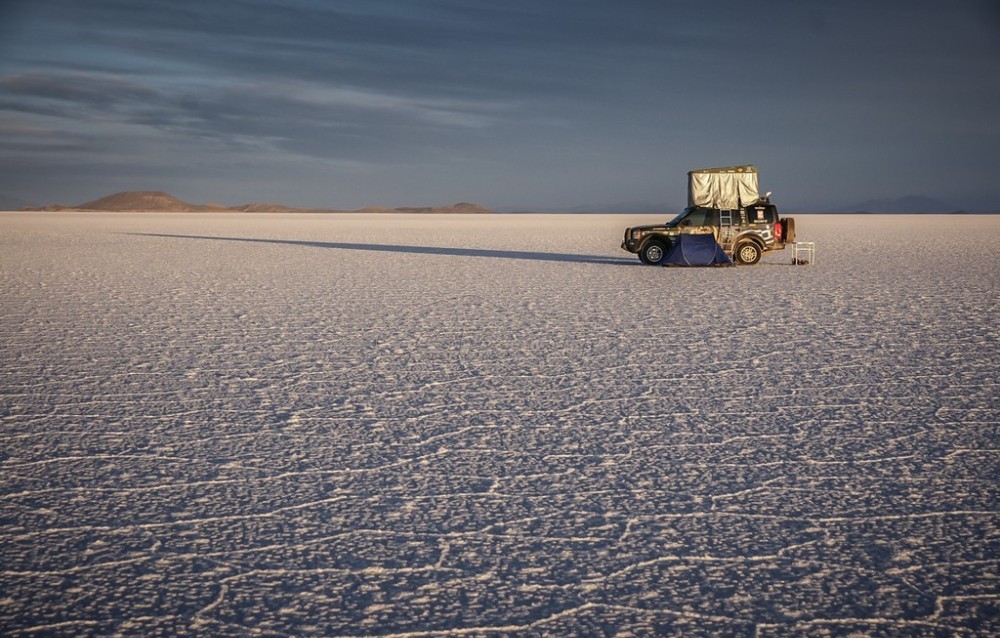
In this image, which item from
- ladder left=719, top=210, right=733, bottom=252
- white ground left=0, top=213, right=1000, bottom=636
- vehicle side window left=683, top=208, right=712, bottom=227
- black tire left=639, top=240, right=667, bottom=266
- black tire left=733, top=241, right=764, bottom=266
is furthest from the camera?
black tire left=639, top=240, right=667, bottom=266

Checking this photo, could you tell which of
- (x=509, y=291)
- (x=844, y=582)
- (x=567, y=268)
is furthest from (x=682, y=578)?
(x=567, y=268)

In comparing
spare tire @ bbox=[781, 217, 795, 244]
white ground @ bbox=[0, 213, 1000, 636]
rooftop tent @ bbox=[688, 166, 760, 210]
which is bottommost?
white ground @ bbox=[0, 213, 1000, 636]

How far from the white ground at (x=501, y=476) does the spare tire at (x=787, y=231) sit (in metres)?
9.23

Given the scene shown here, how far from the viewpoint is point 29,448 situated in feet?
18.7

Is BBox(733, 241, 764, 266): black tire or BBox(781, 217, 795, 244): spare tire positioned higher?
BBox(781, 217, 795, 244): spare tire

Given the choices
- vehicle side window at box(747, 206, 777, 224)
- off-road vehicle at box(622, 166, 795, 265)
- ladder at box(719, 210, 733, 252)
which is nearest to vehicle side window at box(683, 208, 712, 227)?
off-road vehicle at box(622, 166, 795, 265)

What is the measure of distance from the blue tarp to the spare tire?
1571 mm

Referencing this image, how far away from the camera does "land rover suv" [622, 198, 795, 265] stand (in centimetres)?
2047

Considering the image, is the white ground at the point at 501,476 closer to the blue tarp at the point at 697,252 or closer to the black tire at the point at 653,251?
the blue tarp at the point at 697,252

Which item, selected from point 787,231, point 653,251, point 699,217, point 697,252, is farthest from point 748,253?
point 653,251

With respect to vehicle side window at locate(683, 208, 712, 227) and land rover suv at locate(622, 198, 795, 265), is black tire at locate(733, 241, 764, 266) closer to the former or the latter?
land rover suv at locate(622, 198, 795, 265)

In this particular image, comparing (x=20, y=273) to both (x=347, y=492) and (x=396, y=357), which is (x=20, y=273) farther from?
(x=347, y=492)

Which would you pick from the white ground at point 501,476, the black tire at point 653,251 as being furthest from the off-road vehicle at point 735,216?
the white ground at point 501,476

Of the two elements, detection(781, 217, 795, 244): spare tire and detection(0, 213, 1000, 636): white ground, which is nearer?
detection(0, 213, 1000, 636): white ground
